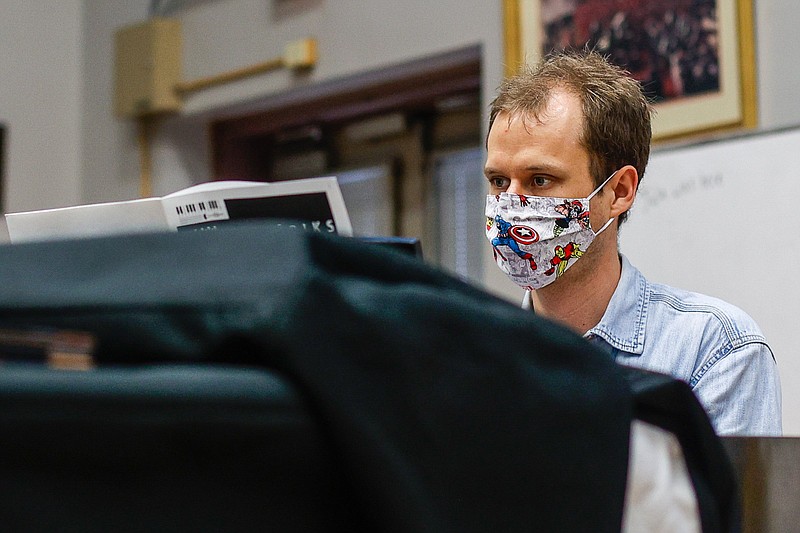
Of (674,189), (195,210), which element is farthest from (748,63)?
(195,210)

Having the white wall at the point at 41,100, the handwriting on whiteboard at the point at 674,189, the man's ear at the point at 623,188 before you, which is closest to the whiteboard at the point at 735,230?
the handwriting on whiteboard at the point at 674,189

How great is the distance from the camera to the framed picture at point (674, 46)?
2611 mm

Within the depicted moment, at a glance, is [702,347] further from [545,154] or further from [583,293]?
[545,154]

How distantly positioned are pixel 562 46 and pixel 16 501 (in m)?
2.80

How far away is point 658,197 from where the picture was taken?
8.79 ft

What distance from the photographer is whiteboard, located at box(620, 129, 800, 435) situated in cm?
240

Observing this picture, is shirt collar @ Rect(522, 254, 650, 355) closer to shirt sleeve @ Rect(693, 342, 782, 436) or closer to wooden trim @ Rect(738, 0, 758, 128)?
shirt sleeve @ Rect(693, 342, 782, 436)

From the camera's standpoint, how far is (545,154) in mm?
1589

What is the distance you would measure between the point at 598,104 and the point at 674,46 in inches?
50.1

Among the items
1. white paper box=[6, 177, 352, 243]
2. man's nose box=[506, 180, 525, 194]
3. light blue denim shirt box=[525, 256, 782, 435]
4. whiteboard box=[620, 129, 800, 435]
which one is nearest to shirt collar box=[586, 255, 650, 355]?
light blue denim shirt box=[525, 256, 782, 435]

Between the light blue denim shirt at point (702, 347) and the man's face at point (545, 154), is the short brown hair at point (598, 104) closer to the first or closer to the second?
the man's face at point (545, 154)

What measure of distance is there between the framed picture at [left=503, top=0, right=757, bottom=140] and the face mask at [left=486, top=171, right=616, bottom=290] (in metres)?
1.01

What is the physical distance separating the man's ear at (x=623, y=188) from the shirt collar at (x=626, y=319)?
0.15 m

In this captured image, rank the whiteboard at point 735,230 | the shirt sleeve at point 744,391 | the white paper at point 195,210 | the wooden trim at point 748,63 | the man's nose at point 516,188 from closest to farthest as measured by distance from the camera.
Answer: the white paper at point 195,210 < the shirt sleeve at point 744,391 < the man's nose at point 516,188 < the whiteboard at point 735,230 < the wooden trim at point 748,63
